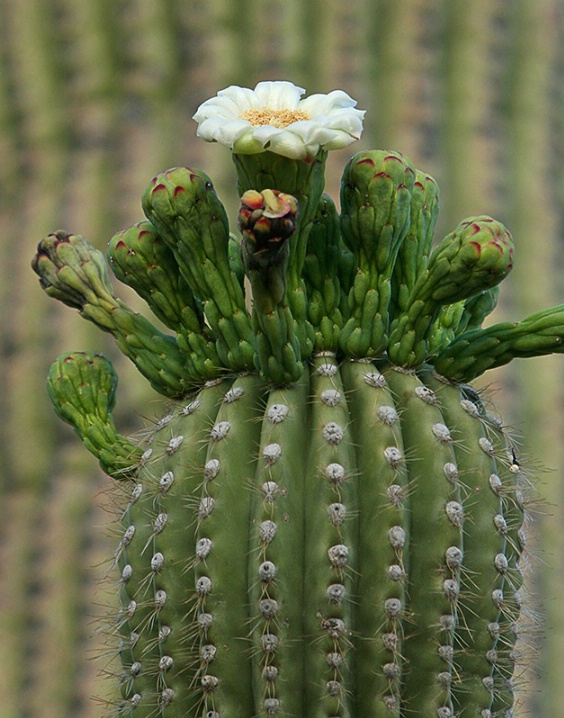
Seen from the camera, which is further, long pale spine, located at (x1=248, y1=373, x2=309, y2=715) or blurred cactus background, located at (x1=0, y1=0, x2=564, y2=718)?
blurred cactus background, located at (x1=0, y1=0, x2=564, y2=718)

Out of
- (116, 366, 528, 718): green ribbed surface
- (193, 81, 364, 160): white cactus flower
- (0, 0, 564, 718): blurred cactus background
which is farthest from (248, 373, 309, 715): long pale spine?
(0, 0, 564, 718): blurred cactus background

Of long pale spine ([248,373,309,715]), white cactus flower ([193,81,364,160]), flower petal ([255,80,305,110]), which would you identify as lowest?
long pale spine ([248,373,309,715])

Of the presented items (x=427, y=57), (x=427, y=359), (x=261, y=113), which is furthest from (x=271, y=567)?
(x=427, y=57)

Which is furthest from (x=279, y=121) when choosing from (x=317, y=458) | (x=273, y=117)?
(x=317, y=458)

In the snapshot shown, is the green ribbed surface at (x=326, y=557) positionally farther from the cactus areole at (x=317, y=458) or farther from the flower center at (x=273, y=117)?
the flower center at (x=273, y=117)

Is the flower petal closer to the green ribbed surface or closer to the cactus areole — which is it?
the cactus areole

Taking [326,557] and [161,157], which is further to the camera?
[161,157]

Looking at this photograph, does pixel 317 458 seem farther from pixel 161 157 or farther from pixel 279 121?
pixel 161 157
